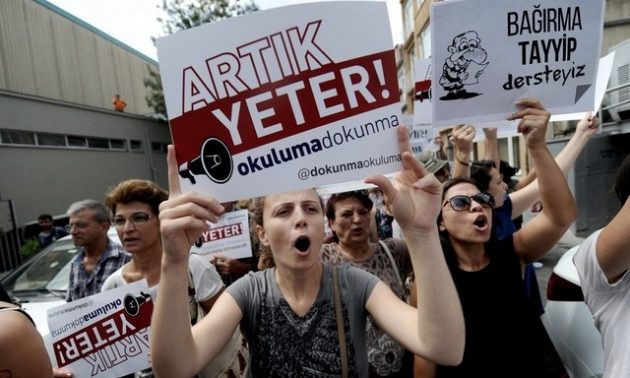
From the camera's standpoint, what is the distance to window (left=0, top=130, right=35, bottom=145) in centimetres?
1155

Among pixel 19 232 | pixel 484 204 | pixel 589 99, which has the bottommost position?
pixel 19 232

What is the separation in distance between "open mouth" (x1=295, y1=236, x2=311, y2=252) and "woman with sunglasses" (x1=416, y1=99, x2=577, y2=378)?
0.85m

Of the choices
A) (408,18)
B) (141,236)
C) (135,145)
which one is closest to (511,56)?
(141,236)

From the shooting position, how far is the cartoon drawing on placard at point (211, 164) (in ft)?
4.16

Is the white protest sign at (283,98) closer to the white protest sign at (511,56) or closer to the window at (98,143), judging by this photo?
the white protest sign at (511,56)

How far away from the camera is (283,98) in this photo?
1.28 metres

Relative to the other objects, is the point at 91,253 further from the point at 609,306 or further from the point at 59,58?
the point at 59,58

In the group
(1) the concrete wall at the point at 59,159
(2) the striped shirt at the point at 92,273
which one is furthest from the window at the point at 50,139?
(2) the striped shirt at the point at 92,273

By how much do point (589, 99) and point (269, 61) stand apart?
1439 millimetres

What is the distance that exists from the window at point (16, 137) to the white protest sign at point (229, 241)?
1182 cm

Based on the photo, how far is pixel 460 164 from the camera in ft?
8.42

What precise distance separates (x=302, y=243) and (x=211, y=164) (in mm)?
442

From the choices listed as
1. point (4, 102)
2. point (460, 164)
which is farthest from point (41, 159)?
point (460, 164)

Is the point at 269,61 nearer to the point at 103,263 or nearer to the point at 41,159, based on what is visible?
the point at 103,263
